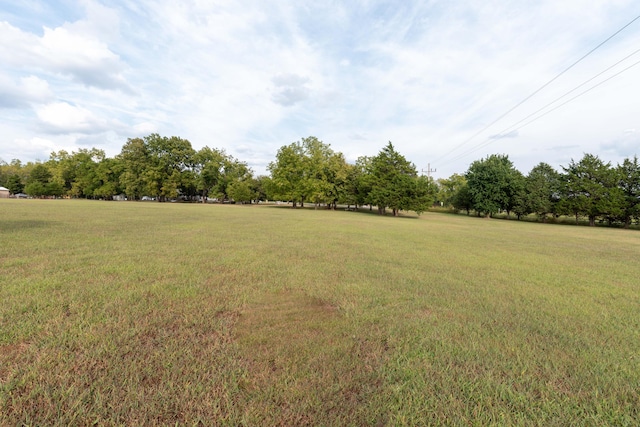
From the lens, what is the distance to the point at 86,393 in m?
2.32

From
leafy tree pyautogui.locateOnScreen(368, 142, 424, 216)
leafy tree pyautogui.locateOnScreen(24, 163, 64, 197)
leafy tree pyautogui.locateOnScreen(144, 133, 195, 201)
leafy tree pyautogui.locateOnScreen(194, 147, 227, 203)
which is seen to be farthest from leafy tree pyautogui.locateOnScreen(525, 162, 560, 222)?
leafy tree pyautogui.locateOnScreen(24, 163, 64, 197)

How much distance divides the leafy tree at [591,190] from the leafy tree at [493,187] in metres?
7.26

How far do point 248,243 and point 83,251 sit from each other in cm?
503

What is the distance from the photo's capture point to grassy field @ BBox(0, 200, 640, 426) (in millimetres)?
2281

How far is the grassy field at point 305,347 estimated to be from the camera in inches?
89.8

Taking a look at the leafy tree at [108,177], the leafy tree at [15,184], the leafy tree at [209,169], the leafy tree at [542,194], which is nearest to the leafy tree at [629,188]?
the leafy tree at [542,194]

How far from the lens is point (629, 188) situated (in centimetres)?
3612

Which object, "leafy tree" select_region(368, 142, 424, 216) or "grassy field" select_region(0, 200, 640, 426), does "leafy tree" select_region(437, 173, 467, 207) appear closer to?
"leafy tree" select_region(368, 142, 424, 216)

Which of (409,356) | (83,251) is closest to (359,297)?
(409,356)

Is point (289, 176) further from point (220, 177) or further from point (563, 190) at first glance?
point (563, 190)

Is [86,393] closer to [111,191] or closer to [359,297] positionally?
[359,297]

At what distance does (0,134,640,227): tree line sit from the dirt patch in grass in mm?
35640

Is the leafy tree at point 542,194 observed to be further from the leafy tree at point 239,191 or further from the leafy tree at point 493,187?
the leafy tree at point 239,191

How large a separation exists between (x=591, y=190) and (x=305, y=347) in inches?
2021
